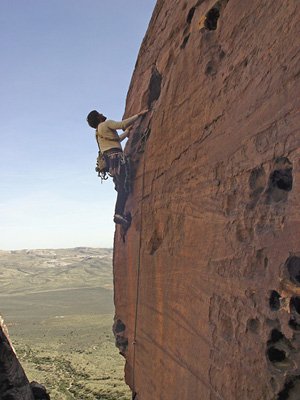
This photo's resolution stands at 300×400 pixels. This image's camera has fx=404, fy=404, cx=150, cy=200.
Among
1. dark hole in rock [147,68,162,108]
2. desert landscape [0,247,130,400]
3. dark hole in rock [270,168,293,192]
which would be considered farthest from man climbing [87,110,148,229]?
desert landscape [0,247,130,400]

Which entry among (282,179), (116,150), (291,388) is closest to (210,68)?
(282,179)

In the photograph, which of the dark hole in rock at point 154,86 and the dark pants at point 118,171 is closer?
the dark hole in rock at point 154,86

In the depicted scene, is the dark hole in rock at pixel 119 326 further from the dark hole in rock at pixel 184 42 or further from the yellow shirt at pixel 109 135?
the dark hole in rock at pixel 184 42

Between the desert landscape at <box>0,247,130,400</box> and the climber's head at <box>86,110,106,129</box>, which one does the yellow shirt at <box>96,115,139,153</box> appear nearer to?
the climber's head at <box>86,110,106,129</box>

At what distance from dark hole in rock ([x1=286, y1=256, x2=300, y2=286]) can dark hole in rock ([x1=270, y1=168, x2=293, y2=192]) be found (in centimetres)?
103

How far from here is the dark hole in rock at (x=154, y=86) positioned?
34.8ft

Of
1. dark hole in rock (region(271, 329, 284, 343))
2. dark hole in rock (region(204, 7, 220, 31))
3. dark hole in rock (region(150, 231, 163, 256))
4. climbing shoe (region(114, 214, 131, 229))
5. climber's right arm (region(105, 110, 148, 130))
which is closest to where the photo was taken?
dark hole in rock (region(271, 329, 284, 343))

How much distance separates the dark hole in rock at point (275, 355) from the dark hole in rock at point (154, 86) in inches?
285

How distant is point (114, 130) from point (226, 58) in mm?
4983

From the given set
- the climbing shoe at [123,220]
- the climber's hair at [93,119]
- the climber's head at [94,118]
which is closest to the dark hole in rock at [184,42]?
the climber's head at [94,118]

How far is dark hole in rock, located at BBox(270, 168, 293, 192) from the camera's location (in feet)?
18.5

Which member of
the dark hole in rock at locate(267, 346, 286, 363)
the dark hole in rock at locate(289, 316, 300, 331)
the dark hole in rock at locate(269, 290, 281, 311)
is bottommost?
the dark hole in rock at locate(267, 346, 286, 363)

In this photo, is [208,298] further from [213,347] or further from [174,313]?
[174,313]

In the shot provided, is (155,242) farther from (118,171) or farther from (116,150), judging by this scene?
(116,150)
